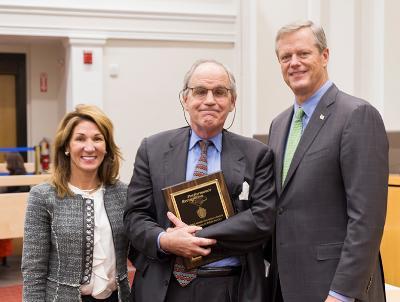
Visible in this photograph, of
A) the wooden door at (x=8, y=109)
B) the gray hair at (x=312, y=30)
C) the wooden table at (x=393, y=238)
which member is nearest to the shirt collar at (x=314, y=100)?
the gray hair at (x=312, y=30)

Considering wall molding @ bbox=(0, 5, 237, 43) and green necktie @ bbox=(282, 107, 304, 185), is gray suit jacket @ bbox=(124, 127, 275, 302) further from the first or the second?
wall molding @ bbox=(0, 5, 237, 43)

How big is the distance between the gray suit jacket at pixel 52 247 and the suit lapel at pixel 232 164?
58 centimetres

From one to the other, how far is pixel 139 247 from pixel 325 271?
0.69 metres

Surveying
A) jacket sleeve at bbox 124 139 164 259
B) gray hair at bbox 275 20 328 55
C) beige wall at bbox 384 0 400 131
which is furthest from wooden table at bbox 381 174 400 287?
jacket sleeve at bbox 124 139 164 259

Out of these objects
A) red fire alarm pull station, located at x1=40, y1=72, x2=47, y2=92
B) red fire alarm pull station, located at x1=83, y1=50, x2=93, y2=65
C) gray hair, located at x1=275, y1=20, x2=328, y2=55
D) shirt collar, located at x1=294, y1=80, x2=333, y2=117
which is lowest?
shirt collar, located at x1=294, y1=80, x2=333, y2=117

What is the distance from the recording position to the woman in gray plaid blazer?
2135mm

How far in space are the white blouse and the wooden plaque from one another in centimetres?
33

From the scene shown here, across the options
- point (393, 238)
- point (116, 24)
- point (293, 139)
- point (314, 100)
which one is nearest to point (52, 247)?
point (293, 139)

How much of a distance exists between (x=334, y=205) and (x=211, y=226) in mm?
454

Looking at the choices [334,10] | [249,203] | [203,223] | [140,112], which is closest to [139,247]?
[203,223]

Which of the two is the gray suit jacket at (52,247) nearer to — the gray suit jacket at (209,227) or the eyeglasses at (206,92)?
the gray suit jacket at (209,227)

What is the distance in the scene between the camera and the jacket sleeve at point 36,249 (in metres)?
2.13

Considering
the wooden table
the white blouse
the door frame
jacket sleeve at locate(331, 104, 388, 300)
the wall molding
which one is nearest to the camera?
jacket sleeve at locate(331, 104, 388, 300)

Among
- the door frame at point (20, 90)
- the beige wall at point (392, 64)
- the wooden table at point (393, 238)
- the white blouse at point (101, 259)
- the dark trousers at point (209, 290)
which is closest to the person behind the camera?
the dark trousers at point (209, 290)
